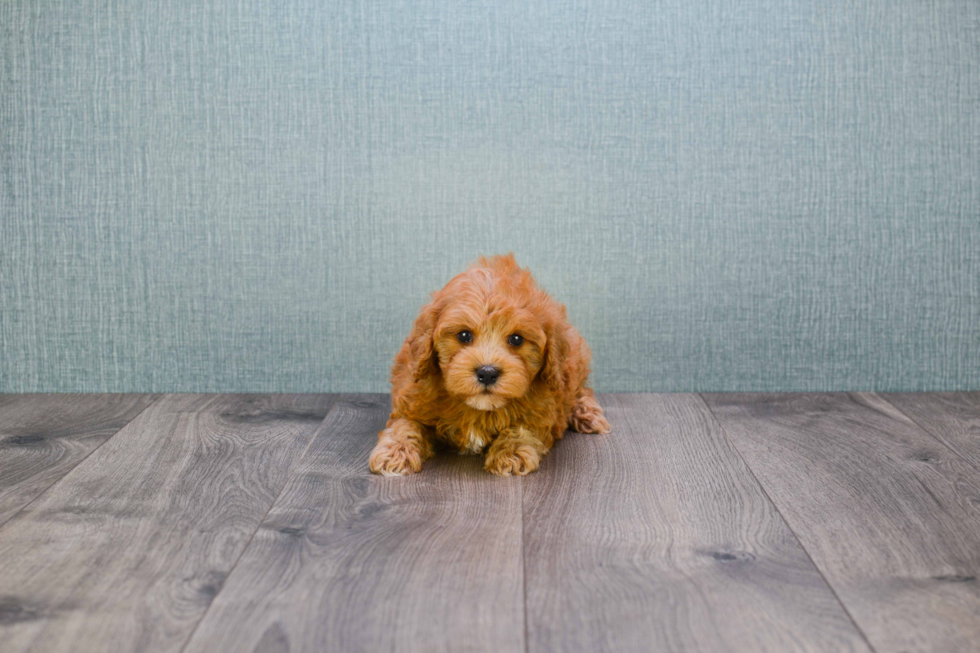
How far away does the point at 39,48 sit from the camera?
2.62m

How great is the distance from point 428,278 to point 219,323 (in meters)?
0.67

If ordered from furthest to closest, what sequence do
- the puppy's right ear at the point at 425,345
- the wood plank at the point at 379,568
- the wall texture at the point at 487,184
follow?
the wall texture at the point at 487,184 < the puppy's right ear at the point at 425,345 < the wood plank at the point at 379,568

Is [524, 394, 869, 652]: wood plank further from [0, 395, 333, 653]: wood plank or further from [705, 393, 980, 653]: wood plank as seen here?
[0, 395, 333, 653]: wood plank

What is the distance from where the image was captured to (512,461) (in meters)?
2.01

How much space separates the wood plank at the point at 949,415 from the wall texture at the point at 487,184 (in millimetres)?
89

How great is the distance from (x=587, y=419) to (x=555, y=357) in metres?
0.40

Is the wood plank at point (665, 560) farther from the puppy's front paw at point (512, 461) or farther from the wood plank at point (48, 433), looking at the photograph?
the wood plank at point (48, 433)

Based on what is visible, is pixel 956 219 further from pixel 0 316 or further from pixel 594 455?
pixel 0 316

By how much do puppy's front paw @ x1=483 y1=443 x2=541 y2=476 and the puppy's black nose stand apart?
22 centimetres

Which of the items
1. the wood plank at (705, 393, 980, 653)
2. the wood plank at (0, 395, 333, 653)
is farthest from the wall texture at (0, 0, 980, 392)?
the wood plank at (0, 395, 333, 653)

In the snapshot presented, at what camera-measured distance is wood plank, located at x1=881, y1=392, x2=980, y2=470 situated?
224cm

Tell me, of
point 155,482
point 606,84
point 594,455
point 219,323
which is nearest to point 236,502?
point 155,482

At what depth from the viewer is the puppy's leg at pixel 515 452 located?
200 centimetres

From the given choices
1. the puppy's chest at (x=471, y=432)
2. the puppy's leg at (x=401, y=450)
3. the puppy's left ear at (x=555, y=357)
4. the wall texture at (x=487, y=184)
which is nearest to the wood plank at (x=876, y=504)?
the wall texture at (x=487, y=184)
